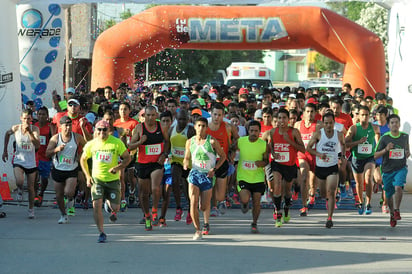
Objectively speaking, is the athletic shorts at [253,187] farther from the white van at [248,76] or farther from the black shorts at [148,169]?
the white van at [248,76]

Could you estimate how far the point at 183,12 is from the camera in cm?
2153

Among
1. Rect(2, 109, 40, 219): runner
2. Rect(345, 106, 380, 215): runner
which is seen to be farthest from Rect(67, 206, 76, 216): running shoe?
Rect(345, 106, 380, 215): runner

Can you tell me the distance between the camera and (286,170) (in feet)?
37.4

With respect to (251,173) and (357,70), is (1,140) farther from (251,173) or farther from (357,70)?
(357,70)

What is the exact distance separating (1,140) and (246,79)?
14833mm

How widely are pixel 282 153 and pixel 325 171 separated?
0.72 metres

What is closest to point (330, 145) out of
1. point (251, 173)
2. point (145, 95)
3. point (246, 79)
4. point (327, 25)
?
point (251, 173)

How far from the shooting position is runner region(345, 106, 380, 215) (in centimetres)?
1262

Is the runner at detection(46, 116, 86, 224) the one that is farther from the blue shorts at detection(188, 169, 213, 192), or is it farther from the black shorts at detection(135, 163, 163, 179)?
the blue shorts at detection(188, 169, 213, 192)

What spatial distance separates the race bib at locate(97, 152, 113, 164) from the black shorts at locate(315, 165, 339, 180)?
10.8 feet

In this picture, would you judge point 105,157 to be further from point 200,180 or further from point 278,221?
point 278,221

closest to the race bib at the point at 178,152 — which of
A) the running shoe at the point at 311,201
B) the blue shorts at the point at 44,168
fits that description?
the running shoe at the point at 311,201

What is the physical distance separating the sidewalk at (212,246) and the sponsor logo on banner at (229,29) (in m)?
9.83

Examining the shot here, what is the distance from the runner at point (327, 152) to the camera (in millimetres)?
11345
